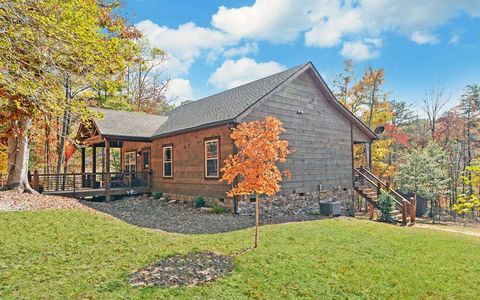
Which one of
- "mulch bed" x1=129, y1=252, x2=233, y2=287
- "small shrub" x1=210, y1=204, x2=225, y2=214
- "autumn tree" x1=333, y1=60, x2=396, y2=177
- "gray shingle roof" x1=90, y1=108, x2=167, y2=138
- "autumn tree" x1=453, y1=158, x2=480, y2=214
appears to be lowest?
"small shrub" x1=210, y1=204, x2=225, y2=214

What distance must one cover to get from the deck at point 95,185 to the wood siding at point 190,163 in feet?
3.12

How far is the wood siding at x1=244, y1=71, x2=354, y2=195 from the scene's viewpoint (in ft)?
44.6

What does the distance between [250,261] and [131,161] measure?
15826 mm

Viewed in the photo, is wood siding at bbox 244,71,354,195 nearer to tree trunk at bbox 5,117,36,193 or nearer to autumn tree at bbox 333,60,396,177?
tree trunk at bbox 5,117,36,193

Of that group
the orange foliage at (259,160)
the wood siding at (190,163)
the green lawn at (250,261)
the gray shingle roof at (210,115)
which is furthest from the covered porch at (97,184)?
the orange foliage at (259,160)

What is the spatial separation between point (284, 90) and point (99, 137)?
10.3m

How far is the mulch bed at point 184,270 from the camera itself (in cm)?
488

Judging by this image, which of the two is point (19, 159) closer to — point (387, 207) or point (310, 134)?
point (310, 134)

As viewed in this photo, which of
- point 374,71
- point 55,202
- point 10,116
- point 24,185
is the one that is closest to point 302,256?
point 55,202

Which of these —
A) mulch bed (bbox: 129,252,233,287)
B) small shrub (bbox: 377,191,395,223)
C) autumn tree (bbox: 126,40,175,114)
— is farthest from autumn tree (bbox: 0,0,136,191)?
autumn tree (bbox: 126,40,175,114)

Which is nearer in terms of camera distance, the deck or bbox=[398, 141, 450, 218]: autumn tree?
the deck

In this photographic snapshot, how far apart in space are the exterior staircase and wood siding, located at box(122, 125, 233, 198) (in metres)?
7.76

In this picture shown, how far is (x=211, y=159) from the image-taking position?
13164 millimetres

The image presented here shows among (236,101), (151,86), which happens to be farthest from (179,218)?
(151,86)
